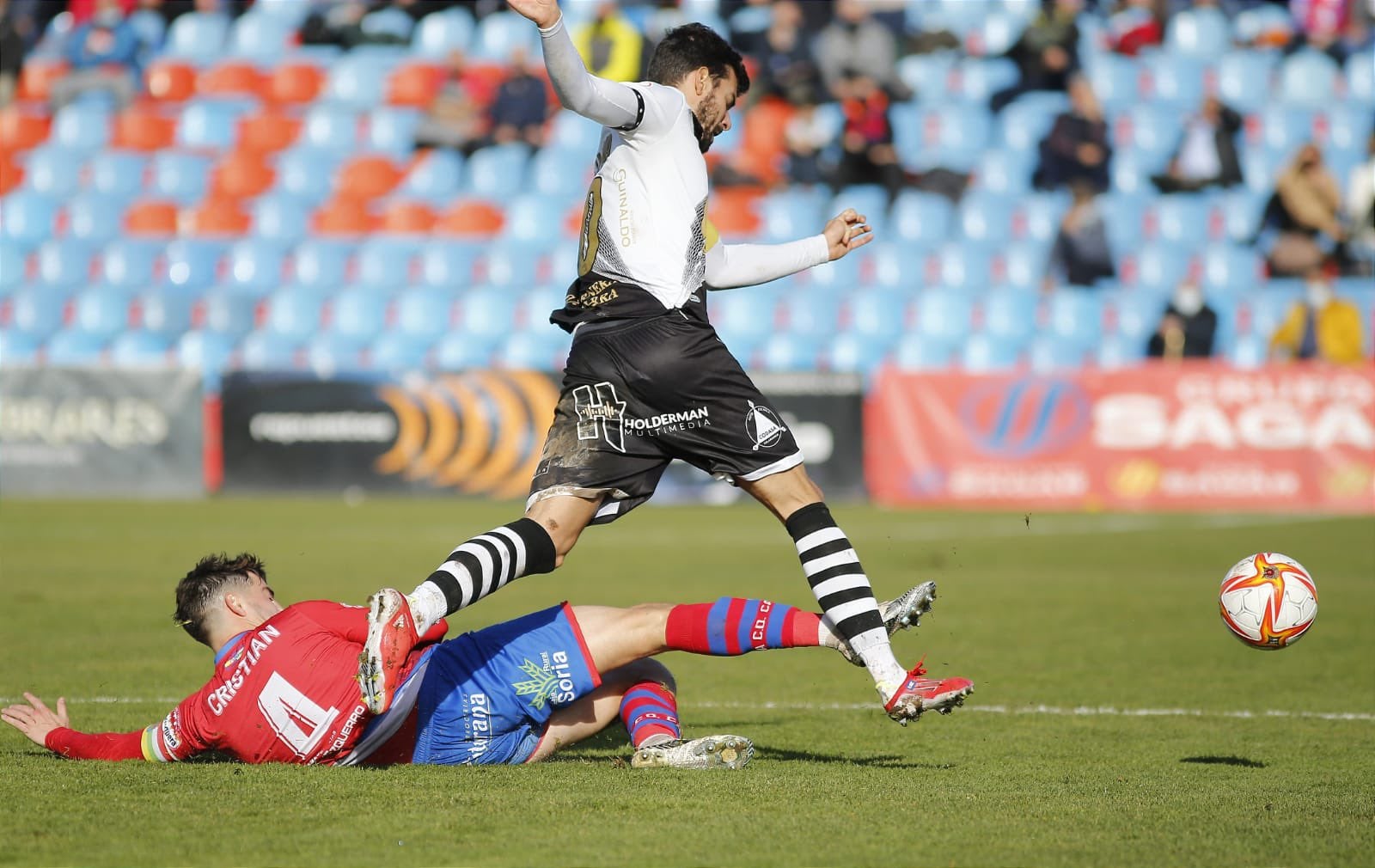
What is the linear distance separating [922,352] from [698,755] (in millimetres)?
16280

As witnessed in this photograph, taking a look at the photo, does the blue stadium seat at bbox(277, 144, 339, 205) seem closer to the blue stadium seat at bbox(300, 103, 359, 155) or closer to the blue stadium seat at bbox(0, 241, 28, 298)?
the blue stadium seat at bbox(300, 103, 359, 155)

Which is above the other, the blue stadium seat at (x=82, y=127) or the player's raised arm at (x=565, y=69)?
the player's raised arm at (x=565, y=69)

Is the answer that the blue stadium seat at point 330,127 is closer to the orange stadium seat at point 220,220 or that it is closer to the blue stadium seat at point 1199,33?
the orange stadium seat at point 220,220

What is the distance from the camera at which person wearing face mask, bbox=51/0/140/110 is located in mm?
24703

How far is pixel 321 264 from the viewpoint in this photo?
22656mm

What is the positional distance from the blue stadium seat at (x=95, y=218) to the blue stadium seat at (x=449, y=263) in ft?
15.1

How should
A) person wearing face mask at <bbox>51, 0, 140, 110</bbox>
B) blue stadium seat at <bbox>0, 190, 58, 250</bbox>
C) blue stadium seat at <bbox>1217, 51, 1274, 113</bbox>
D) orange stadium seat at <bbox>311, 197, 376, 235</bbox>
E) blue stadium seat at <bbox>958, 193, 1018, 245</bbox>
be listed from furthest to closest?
person wearing face mask at <bbox>51, 0, 140, 110</bbox>, blue stadium seat at <bbox>1217, 51, 1274, 113</bbox>, blue stadium seat at <bbox>0, 190, 58, 250</bbox>, orange stadium seat at <bbox>311, 197, 376, 235</bbox>, blue stadium seat at <bbox>958, 193, 1018, 245</bbox>

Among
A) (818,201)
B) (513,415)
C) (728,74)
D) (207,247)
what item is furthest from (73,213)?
(728,74)

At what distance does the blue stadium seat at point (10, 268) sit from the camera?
2284 centimetres

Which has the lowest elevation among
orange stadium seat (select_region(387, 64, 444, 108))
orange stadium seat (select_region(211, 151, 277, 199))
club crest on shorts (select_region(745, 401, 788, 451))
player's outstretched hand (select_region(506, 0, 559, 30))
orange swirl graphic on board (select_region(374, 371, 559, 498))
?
orange swirl graphic on board (select_region(374, 371, 559, 498))

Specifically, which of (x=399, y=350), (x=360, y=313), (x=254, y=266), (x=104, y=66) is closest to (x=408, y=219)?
(x=360, y=313)

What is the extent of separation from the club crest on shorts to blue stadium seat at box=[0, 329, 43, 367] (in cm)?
1866

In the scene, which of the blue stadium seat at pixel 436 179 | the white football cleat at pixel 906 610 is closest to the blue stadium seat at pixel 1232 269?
the blue stadium seat at pixel 436 179

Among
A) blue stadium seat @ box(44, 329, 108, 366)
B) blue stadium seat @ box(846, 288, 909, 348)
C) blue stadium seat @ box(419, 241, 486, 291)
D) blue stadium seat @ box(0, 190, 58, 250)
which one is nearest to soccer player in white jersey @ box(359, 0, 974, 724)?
blue stadium seat @ box(846, 288, 909, 348)
